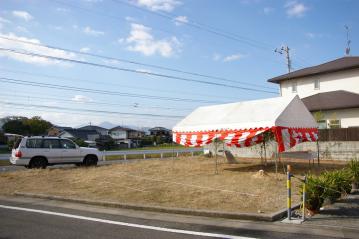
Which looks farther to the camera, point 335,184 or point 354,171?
point 354,171

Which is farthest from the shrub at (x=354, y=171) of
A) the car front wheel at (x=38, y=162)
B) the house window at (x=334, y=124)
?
the house window at (x=334, y=124)

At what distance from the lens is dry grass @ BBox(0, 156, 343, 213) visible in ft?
30.2

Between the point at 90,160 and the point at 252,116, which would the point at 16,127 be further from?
the point at 252,116

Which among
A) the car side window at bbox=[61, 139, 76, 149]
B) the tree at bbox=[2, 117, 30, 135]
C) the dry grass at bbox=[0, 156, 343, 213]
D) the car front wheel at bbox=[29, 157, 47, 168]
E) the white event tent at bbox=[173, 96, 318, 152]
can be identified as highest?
the tree at bbox=[2, 117, 30, 135]

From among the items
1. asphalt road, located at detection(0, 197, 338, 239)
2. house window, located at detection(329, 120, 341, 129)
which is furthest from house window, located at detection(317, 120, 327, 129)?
asphalt road, located at detection(0, 197, 338, 239)

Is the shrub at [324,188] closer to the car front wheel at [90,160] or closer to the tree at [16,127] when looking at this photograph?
the car front wheel at [90,160]

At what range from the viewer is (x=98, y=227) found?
23.2ft

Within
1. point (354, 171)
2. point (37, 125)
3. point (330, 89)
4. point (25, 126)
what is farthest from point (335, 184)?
point (37, 125)

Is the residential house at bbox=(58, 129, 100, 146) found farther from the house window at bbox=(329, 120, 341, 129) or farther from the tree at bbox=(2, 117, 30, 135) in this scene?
the house window at bbox=(329, 120, 341, 129)

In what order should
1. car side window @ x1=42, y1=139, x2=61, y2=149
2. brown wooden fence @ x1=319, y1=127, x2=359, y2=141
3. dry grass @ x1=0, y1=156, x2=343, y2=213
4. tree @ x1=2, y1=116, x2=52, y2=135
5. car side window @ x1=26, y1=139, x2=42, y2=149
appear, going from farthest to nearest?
1. tree @ x1=2, y1=116, x2=52, y2=135
2. brown wooden fence @ x1=319, y1=127, x2=359, y2=141
3. car side window @ x1=42, y1=139, x2=61, y2=149
4. car side window @ x1=26, y1=139, x2=42, y2=149
5. dry grass @ x1=0, y1=156, x2=343, y2=213

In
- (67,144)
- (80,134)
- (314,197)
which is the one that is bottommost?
(314,197)

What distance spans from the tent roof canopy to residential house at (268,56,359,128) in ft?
30.0

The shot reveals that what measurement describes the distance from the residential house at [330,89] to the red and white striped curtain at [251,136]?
9220 mm

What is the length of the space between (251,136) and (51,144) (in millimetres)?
10616
